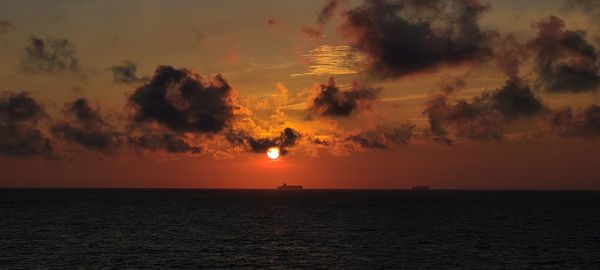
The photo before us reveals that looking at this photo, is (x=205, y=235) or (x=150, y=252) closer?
(x=150, y=252)

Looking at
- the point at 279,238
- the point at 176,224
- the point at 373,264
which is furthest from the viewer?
the point at 176,224

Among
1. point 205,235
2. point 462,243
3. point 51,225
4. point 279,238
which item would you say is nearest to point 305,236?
point 279,238

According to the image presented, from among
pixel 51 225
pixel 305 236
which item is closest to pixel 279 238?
pixel 305 236

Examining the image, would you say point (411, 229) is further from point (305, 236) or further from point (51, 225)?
point (51, 225)

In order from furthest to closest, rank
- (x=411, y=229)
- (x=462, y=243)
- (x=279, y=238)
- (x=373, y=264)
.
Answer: (x=411, y=229) → (x=279, y=238) → (x=462, y=243) → (x=373, y=264)

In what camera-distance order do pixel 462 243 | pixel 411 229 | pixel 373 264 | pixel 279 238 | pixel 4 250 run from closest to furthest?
pixel 373 264
pixel 4 250
pixel 462 243
pixel 279 238
pixel 411 229

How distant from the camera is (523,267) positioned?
83438 millimetres

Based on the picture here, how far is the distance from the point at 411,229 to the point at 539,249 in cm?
4419

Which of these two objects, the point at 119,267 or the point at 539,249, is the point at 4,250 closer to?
the point at 119,267

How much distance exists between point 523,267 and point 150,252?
53706 millimetres

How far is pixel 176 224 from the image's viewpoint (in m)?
158

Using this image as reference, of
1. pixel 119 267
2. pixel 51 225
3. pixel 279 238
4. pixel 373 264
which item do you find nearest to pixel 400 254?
pixel 373 264

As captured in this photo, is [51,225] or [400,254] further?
[51,225]

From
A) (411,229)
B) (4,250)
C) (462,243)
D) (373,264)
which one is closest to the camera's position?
(373,264)
